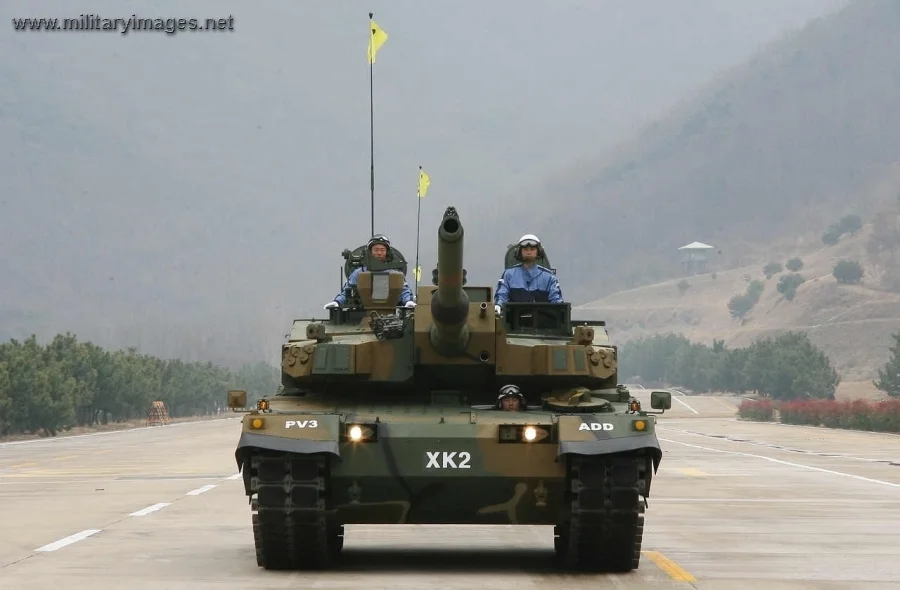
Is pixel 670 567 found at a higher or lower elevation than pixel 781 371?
lower

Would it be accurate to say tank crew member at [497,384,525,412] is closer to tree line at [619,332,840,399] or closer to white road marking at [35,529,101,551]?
white road marking at [35,529,101,551]

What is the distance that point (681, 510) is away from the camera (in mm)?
25172

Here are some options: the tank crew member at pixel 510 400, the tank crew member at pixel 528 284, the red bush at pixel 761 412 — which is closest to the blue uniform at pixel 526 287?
the tank crew member at pixel 528 284

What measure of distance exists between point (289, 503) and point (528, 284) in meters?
4.80

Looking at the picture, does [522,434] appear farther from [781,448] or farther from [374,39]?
[781,448]

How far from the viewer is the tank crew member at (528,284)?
19.3m

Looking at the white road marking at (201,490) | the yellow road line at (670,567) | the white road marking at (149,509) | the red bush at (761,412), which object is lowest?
the yellow road line at (670,567)

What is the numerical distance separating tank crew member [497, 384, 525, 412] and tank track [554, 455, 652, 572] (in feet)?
4.47

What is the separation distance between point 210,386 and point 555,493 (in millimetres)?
111926

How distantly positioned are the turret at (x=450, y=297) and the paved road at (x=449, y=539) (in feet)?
7.01

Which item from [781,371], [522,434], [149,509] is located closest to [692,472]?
[149,509]

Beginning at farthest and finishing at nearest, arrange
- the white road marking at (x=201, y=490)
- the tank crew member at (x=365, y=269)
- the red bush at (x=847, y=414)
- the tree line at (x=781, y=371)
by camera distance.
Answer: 1. the tree line at (x=781, y=371)
2. the red bush at (x=847, y=414)
3. the white road marking at (x=201, y=490)
4. the tank crew member at (x=365, y=269)

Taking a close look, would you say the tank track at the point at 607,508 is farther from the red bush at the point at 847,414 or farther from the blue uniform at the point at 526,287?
the red bush at the point at 847,414

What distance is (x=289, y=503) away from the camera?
51.2 ft
